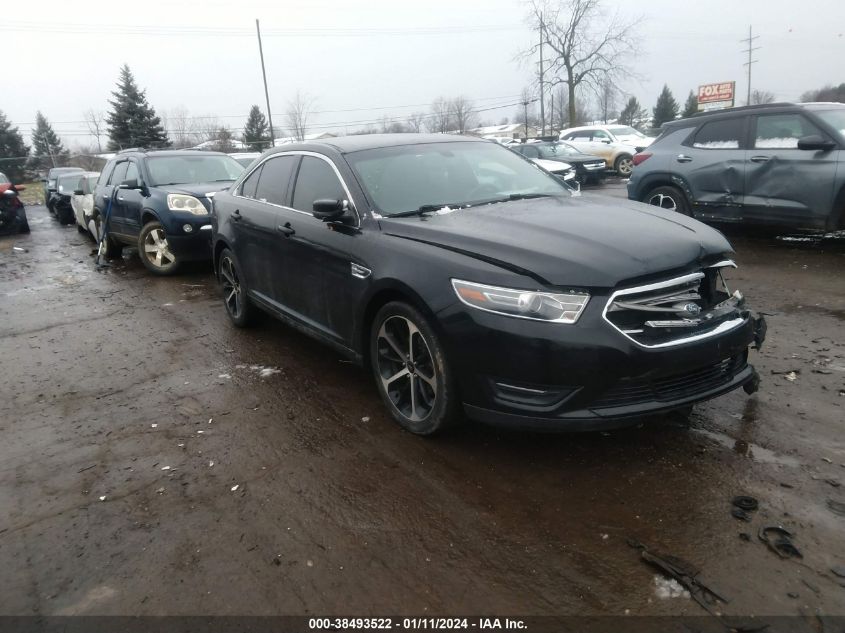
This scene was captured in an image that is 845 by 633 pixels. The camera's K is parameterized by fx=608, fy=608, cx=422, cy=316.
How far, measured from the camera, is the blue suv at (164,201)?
8438mm

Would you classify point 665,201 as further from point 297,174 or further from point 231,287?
point 231,287

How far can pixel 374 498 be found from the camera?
304 cm

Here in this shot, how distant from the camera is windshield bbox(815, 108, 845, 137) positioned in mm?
7105

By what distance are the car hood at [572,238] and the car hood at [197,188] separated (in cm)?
571

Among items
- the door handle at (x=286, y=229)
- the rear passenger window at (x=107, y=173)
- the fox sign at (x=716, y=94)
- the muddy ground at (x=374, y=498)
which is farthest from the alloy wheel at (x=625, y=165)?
the fox sign at (x=716, y=94)

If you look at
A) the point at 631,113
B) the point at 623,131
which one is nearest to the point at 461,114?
the point at 631,113

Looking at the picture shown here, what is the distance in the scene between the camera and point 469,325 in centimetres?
303

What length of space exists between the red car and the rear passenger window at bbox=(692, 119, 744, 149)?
49.5 feet

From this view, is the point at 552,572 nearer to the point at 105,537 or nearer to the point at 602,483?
the point at 602,483

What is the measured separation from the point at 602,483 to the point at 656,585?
0.73 meters

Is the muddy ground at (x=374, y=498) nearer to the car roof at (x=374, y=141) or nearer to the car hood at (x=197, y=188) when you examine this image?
the car roof at (x=374, y=141)

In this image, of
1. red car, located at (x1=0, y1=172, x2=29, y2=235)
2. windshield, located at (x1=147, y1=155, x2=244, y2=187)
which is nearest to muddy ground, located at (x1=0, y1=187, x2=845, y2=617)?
windshield, located at (x1=147, y1=155, x2=244, y2=187)

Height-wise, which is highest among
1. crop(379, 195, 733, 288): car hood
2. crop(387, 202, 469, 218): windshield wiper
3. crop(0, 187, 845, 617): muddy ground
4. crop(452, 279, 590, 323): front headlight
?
crop(387, 202, 469, 218): windshield wiper

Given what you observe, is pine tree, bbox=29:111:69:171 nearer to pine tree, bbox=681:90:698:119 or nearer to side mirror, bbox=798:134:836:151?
side mirror, bbox=798:134:836:151
